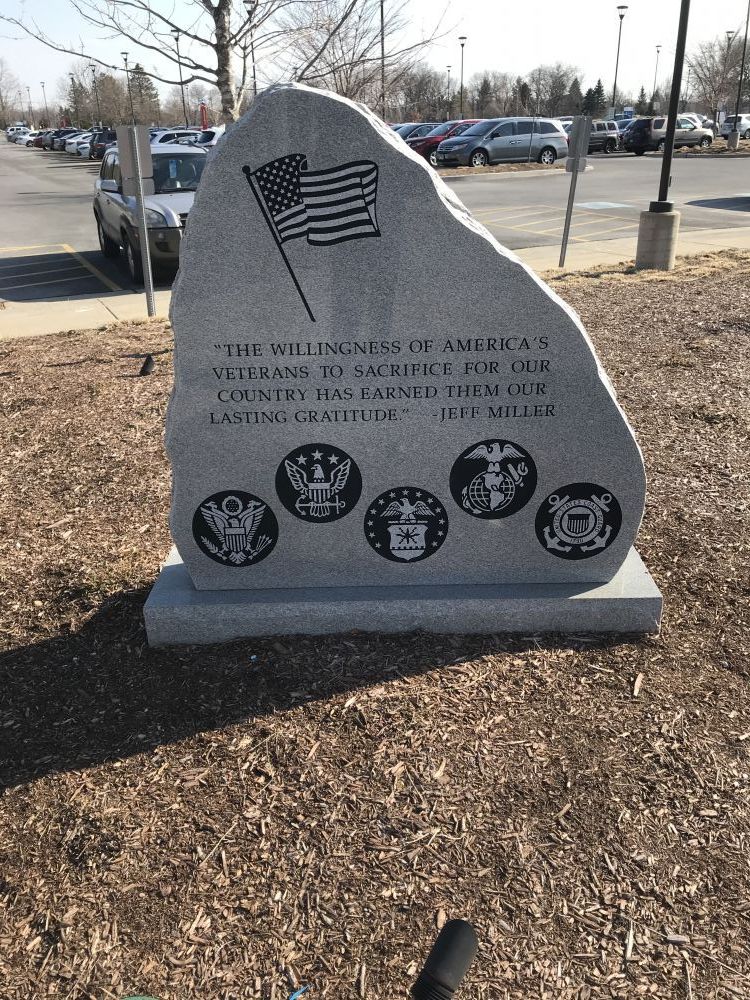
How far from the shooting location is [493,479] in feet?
12.5

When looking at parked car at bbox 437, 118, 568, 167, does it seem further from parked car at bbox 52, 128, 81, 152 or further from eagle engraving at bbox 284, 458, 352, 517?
parked car at bbox 52, 128, 81, 152

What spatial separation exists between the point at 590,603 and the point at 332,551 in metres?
1.24

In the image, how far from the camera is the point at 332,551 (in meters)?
3.94

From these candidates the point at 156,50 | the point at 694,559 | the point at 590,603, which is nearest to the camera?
the point at 590,603

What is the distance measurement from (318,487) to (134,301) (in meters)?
8.83

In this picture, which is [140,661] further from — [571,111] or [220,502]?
[571,111]

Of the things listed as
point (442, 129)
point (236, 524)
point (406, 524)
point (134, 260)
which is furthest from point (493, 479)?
point (442, 129)

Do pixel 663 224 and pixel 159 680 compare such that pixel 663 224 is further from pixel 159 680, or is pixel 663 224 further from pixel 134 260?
pixel 159 680

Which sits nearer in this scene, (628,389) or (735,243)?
(628,389)

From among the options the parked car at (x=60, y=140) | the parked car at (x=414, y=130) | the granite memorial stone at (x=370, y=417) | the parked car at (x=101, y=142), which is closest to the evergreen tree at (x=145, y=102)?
the parked car at (x=60, y=140)

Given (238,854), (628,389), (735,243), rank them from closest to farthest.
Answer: (238,854) → (628,389) → (735,243)

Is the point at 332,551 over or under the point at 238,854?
over

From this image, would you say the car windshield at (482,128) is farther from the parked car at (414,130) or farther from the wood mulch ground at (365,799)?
the wood mulch ground at (365,799)

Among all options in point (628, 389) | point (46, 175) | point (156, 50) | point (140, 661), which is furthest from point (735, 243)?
point (46, 175)
